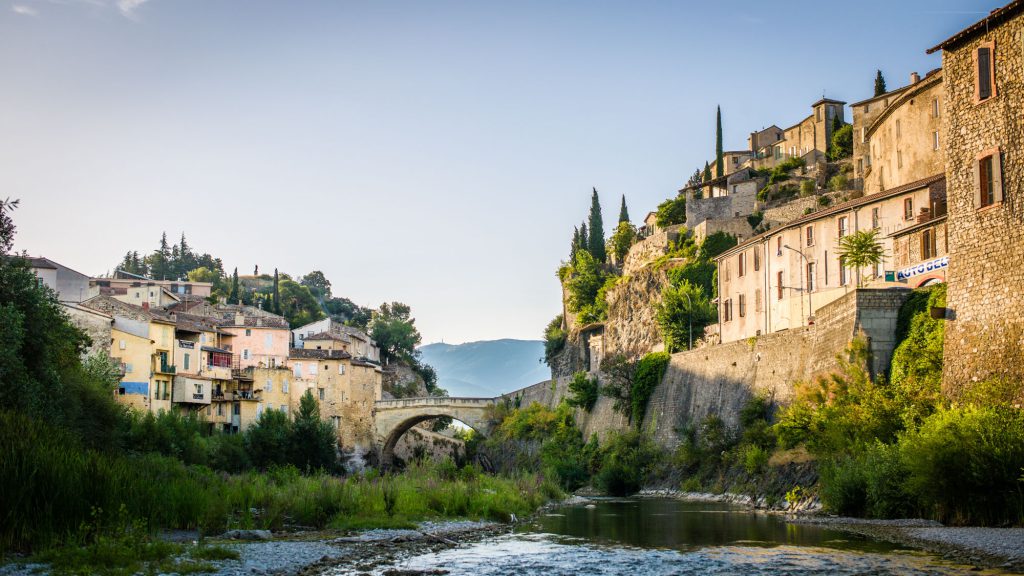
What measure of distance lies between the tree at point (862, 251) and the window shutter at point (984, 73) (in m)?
16.2

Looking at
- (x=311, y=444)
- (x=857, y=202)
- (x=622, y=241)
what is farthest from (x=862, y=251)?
(x=622, y=241)

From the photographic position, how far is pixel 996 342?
28.8 metres

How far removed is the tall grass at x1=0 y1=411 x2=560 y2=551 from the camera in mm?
20250

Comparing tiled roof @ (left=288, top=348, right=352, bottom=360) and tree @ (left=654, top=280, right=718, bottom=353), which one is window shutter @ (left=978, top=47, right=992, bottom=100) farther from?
tiled roof @ (left=288, top=348, right=352, bottom=360)

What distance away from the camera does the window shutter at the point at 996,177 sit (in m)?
29.1

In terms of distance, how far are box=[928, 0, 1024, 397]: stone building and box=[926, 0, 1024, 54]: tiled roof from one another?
27 mm

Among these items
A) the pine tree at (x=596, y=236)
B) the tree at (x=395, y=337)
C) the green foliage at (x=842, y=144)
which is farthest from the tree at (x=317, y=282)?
the green foliage at (x=842, y=144)

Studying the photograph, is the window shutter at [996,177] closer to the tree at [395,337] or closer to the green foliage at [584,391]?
the green foliage at [584,391]

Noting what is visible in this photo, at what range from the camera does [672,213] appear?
92062 millimetres

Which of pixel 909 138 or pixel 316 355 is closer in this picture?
pixel 909 138

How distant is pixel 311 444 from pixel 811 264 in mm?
29389

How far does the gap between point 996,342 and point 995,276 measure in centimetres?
181

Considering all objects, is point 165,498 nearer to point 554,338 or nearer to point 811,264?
point 811,264

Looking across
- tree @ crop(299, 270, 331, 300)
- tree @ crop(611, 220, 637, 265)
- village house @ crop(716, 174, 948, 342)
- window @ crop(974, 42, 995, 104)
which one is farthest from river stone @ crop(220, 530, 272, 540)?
tree @ crop(299, 270, 331, 300)
